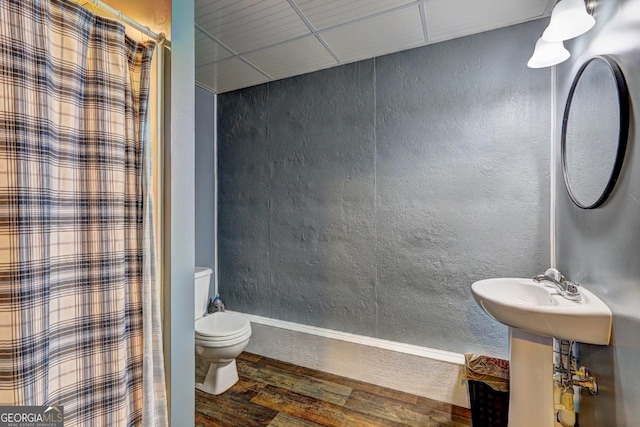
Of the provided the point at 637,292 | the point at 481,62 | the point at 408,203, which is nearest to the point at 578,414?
the point at 637,292

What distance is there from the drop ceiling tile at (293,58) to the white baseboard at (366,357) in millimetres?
2016

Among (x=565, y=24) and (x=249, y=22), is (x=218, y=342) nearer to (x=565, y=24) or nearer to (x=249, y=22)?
(x=249, y=22)

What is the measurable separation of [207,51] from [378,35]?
1.16m

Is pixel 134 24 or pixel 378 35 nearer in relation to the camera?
pixel 134 24

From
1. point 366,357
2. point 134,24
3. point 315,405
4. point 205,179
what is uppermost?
point 134,24

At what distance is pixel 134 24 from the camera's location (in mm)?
1061

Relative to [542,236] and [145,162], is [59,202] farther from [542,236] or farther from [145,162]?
[542,236]

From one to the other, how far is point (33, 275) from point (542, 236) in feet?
7.43

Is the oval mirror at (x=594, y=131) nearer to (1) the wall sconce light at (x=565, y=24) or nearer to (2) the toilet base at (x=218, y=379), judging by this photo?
(1) the wall sconce light at (x=565, y=24)

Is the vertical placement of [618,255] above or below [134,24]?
below

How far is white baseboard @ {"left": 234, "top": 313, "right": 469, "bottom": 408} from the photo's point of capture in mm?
1826

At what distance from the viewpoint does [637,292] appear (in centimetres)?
91

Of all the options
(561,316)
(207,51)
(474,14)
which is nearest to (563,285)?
(561,316)

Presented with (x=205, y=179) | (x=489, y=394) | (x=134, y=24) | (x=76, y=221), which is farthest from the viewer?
(x=205, y=179)
